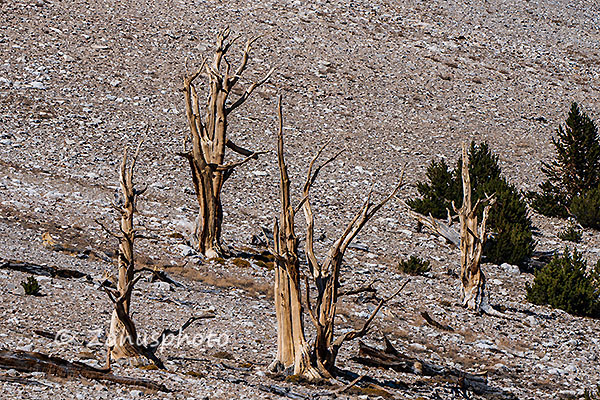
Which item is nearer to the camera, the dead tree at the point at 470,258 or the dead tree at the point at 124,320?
the dead tree at the point at 124,320

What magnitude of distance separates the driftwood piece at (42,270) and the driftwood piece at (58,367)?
4.25 m

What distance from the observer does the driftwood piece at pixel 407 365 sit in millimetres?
9664

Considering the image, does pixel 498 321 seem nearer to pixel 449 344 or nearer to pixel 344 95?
pixel 449 344

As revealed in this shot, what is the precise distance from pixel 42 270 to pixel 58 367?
192 inches

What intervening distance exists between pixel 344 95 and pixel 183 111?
6.63 metres

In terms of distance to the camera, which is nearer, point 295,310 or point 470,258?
point 295,310

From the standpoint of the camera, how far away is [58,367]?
6906 mm

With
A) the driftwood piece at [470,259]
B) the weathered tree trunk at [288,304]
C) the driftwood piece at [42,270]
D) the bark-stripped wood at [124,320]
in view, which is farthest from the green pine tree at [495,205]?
the bark-stripped wood at [124,320]

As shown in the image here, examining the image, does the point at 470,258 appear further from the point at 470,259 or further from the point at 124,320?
the point at 124,320

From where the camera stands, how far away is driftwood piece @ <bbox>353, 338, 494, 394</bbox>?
9664mm

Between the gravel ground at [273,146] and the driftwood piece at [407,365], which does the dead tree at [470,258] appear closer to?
the gravel ground at [273,146]

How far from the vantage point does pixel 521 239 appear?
16281mm

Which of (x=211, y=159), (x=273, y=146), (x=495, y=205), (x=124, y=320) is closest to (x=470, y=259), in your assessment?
(x=495, y=205)

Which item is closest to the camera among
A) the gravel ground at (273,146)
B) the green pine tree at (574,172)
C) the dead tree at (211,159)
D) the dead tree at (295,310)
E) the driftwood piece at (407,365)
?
the dead tree at (295,310)
